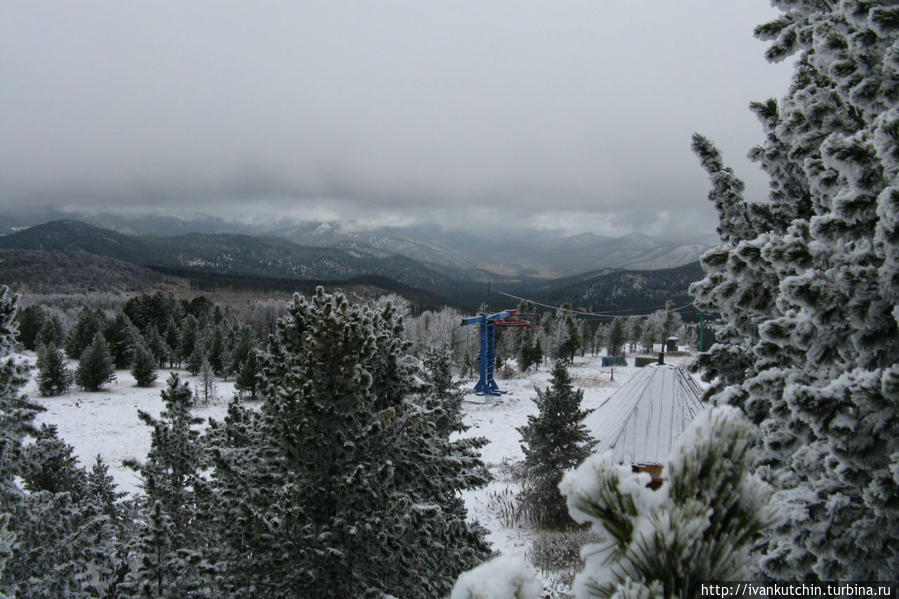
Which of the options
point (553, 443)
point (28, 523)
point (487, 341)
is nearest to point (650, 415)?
point (553, 443)

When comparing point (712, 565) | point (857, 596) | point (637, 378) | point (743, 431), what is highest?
point (743, 431)

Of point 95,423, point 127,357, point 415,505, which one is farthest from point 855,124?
point 127,357

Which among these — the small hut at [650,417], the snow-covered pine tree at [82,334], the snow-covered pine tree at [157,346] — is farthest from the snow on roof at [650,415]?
the snow-covered pine tree at [82,334]

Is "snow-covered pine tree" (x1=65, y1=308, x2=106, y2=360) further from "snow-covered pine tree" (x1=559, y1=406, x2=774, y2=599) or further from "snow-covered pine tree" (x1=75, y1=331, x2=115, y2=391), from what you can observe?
"snow-covered pine tree" (x1=559, y1=406, x2=774, y2=599)

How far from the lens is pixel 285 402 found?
549 cm

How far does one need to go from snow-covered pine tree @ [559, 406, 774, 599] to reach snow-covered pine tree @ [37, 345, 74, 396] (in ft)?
194

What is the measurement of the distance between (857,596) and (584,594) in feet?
9.90

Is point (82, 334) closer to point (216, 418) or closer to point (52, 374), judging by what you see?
point (52, 374)

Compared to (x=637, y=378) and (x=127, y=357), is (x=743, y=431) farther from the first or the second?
(x=127, y=357)

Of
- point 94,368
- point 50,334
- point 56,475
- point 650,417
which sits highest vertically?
point 650,417

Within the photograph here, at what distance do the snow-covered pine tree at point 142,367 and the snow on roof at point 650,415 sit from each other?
165 ft

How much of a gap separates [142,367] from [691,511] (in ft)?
196

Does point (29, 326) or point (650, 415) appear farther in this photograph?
point (29, 326)

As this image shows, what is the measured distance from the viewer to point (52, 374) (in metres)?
45.9
